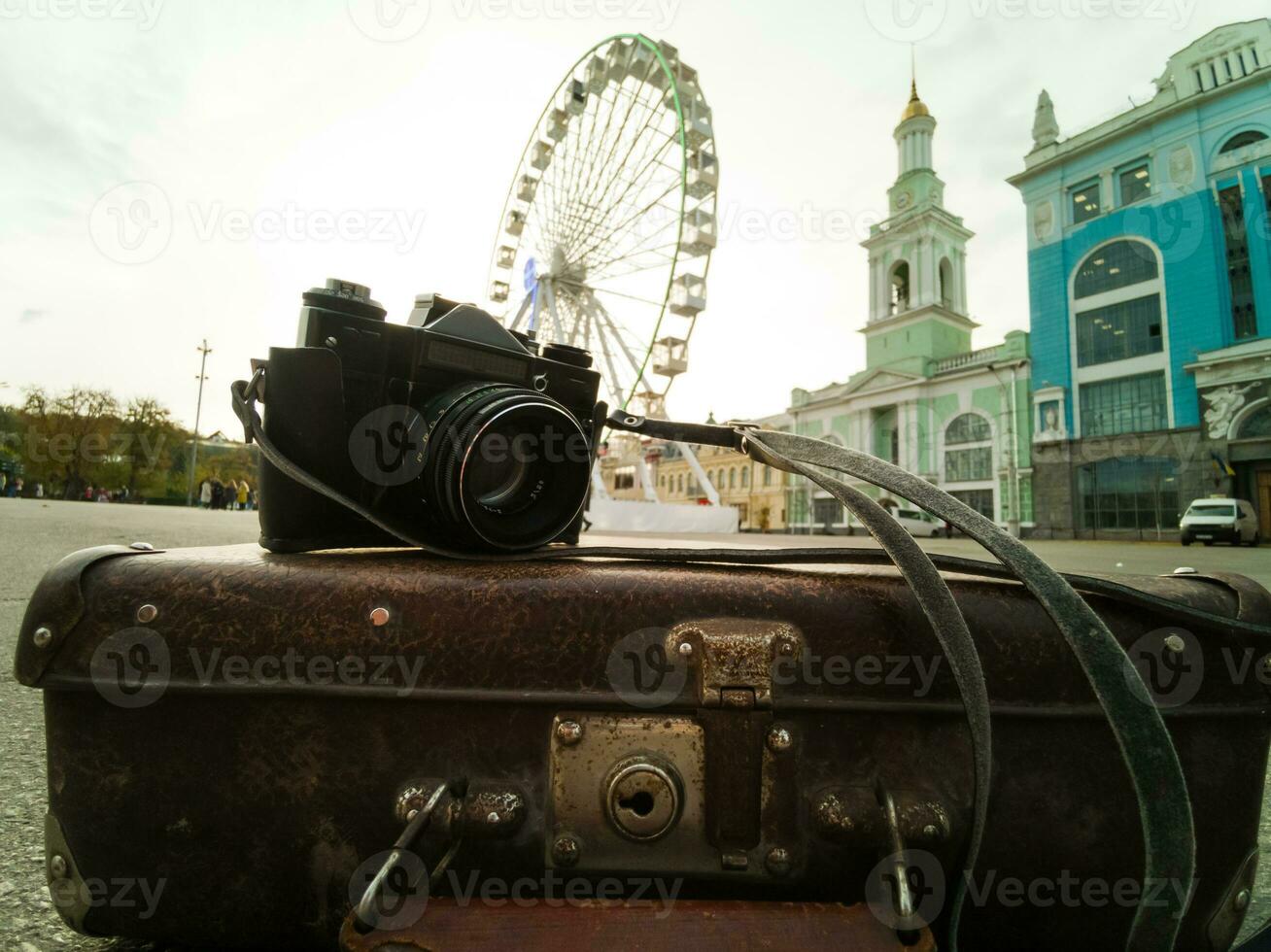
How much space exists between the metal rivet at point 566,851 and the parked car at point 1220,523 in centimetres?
1499

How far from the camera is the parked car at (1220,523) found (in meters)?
11.4

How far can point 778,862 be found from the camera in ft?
1.55

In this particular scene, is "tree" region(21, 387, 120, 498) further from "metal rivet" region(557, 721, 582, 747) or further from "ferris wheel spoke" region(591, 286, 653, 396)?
"metal rivet" region(557, 721, 582, 747)

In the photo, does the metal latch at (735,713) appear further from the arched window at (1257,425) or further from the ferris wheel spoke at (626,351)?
the arched window at (1257,425)

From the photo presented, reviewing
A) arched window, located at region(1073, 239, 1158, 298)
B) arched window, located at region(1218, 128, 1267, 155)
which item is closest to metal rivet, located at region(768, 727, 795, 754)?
arched window, located at region(1073, 239, 1158, 298)

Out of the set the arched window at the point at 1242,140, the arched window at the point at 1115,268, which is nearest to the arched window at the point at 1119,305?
the arched window at the point at 1115,268

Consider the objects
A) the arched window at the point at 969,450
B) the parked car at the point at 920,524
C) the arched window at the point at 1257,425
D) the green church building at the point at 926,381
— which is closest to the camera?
the arched window at the point at 1257,425

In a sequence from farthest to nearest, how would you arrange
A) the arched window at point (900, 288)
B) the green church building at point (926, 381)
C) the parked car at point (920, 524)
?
the arched window at point (900, 288), the green church building at point (926, 381), the parked car at point (920, 524)

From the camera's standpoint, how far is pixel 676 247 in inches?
407

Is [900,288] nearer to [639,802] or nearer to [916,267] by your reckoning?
[916,267]

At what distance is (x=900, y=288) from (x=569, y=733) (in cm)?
2853

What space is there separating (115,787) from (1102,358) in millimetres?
21675

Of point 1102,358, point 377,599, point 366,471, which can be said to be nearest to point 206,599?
point 377,599

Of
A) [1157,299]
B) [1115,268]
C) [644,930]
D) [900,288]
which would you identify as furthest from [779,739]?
[900,288]
